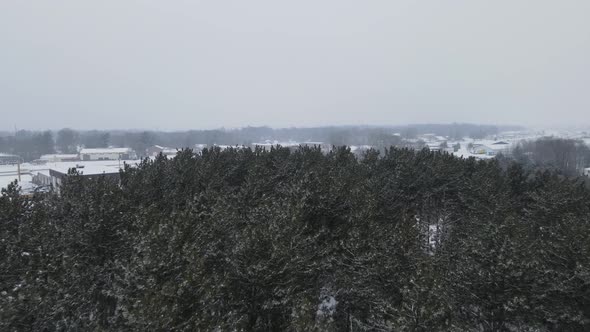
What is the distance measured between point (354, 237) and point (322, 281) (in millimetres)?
3518

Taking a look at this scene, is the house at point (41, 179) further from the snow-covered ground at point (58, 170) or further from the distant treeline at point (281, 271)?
the distant treeline at point (281, 271)

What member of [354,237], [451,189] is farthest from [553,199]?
[354,237]

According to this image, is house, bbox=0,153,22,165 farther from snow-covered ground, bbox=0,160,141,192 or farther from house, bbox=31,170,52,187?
house, bbox=31,170,52,187

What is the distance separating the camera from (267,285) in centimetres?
1397

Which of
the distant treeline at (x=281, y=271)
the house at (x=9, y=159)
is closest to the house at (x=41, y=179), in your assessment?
the distant treeline at (x=281, y=271)

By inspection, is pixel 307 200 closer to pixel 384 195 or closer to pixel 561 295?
pixel 384 195

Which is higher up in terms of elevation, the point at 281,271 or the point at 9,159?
the point at 281,271

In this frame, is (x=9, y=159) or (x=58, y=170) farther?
(x=9, y=159)

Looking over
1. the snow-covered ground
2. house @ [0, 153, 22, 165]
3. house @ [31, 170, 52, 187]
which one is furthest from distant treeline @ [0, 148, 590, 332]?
house @ [0, 153, 22, 165]

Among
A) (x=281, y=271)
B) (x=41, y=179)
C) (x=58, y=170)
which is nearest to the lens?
(x=281, y=271)

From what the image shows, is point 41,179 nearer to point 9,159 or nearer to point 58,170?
point 58,170

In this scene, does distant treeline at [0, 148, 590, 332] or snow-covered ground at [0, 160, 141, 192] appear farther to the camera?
snow-covered ground at [0, 160, 141, 192]

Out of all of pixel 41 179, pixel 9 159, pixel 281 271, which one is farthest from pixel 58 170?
pixel 9 159

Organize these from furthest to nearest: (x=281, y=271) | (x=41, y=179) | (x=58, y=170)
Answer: (x=41, y=179)
(x=58, y=170)
(x=281, y=271)
